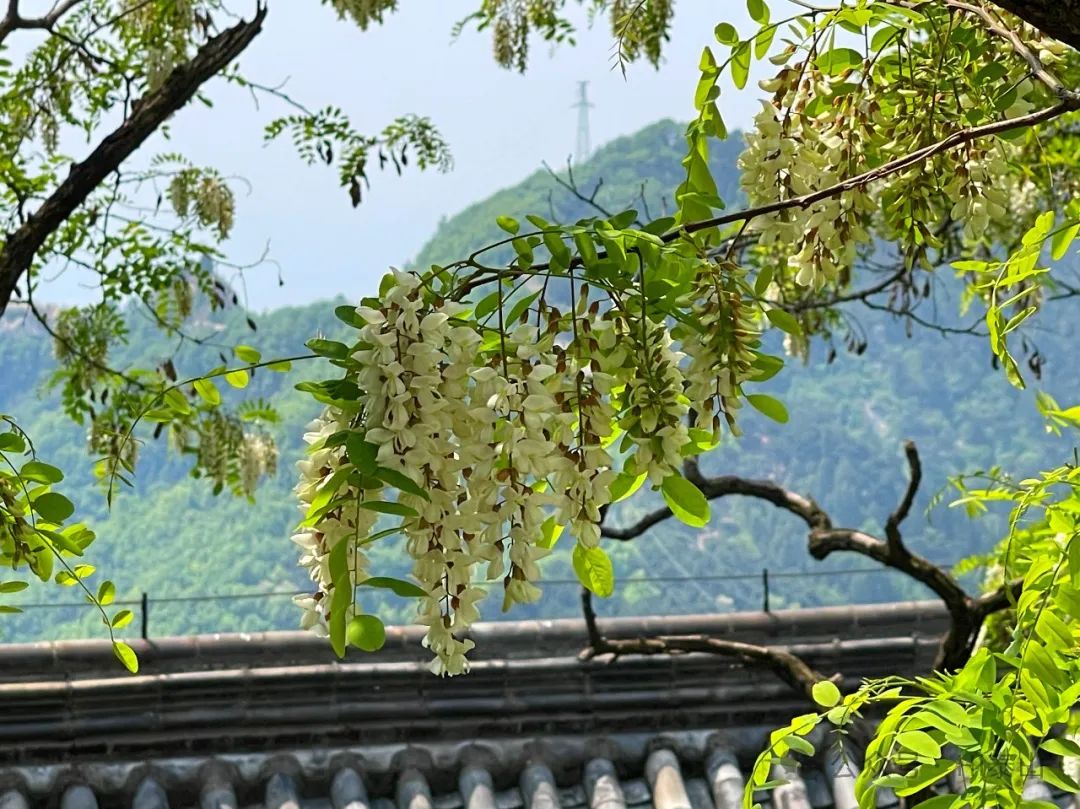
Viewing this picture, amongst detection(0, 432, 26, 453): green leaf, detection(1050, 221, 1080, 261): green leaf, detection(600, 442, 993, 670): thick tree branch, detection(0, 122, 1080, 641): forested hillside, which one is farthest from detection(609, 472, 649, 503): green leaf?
detection(0, 122, 1080, 641): forested hillside

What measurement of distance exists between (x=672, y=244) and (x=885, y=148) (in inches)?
11.2

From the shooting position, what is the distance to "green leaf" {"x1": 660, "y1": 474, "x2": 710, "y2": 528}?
1020mm

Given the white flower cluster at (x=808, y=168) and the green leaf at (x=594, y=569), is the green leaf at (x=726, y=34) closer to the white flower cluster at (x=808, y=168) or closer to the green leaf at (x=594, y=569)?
the white flower cluster at (x=808, y=168)

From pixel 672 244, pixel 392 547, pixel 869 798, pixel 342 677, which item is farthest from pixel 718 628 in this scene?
pixel 392 547

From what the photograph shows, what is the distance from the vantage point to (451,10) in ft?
225

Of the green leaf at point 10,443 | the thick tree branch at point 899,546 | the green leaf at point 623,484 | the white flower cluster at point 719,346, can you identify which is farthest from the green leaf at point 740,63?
the thick tree branch at point 899,546

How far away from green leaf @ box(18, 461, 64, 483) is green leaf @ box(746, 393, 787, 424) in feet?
2.05

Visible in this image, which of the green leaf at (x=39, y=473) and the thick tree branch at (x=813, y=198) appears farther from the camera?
the green leaf at (x=39, y=473)

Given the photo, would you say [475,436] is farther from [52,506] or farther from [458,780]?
[458,780]

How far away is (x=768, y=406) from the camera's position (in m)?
1.12

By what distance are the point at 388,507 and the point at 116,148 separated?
198 cm

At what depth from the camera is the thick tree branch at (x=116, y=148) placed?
2.59 m

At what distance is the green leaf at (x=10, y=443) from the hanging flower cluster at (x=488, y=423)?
1.24 ft

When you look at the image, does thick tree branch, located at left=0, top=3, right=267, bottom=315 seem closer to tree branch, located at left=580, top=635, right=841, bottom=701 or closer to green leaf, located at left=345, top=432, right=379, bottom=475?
tree branch, located at left=580, top=635, right=841, bottom=701
